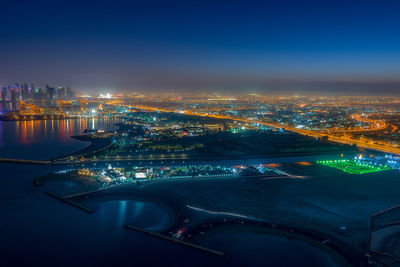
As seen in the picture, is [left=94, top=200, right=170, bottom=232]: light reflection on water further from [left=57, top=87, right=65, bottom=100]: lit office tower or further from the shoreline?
[left=57, top=87, right=65, bottom=100]: lit office tower

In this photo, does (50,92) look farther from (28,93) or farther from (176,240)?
(176,240)

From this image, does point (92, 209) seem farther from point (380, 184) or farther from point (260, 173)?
point (380, 184)

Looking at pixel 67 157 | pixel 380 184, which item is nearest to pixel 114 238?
pixel 67 157

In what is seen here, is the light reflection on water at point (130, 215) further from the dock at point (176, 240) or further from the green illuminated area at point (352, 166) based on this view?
the green illuminated area at point (352, 166)

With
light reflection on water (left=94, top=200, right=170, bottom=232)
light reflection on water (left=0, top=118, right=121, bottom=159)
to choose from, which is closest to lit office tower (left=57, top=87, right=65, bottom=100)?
light reflection on water (left=0, top=118, right=121, bottom=159)

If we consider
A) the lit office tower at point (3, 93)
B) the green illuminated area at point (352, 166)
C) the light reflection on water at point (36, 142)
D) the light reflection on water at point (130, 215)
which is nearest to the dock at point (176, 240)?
the light reflection on water at point (130, 215)
